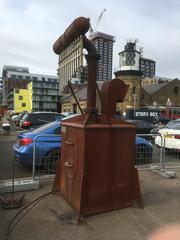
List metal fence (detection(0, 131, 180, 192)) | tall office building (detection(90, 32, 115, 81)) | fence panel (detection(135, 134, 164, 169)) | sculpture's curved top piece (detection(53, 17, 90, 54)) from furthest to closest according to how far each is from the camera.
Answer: tall office building (detection(90, 32, 115, 81)) < fence panel (detection(135, 134, 164, 169)) < metal fence (detection(0, 131, 180, 192)) < sculpture's curved top piece (detection(53, 17, 90, 54))

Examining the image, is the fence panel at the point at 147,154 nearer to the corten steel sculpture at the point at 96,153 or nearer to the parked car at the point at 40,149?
the parked car at the point at 40,149

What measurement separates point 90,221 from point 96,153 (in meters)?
1.09

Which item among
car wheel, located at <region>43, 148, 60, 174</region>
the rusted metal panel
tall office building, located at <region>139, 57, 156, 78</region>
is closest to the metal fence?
car wheel, located at <region>43, 148, 60, 174</region>

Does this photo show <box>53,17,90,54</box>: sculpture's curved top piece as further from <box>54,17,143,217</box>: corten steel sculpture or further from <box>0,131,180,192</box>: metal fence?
<box>0,131,180,192</box>: metal fence

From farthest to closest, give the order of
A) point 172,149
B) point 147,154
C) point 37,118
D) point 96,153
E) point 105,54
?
point 105,54
point 37,118
point 172,149
point 147,154
point 96,153

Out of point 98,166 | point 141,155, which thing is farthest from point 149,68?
point 98,166

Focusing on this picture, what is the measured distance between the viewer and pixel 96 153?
4.81 metres

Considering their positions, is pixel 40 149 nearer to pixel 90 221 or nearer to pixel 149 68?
pixel 90 221

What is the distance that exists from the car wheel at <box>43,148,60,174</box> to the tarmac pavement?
164 centimetres

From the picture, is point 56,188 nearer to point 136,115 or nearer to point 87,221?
point 87,221

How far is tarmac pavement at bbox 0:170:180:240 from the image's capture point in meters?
4.14

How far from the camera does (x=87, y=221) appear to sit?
4602 millimetres

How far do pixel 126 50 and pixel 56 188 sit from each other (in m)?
49.7

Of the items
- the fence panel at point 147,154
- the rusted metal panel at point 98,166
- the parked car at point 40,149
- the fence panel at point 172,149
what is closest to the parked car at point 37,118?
the fence panel at point 172,149
